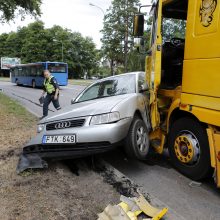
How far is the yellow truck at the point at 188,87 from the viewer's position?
387 cm

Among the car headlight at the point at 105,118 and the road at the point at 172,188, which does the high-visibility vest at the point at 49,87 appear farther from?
the car headlight at the point at 105,118

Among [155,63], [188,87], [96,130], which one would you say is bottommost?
[96,130]

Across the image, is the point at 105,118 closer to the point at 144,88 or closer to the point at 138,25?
the point at 144,88

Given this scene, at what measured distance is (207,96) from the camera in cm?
393

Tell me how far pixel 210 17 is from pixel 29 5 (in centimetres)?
1670

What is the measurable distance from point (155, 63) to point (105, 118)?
129cm

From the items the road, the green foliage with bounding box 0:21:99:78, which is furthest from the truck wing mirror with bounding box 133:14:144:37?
the green foliage with bounding box 0:21:99:78

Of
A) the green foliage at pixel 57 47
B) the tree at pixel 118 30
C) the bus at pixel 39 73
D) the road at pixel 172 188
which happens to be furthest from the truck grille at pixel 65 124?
the green foliage at pixel 57 47

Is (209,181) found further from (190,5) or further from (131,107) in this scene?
(190,5)

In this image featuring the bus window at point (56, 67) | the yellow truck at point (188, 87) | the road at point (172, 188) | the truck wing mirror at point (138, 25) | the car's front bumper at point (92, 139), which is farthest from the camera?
the bus window at point (56, 67)

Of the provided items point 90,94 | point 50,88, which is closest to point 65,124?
point 90,94

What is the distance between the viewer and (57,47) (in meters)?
75.2

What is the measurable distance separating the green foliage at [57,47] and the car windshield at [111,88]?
68.9 meters


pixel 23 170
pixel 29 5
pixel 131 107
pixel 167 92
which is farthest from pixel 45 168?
pixel 29 5
